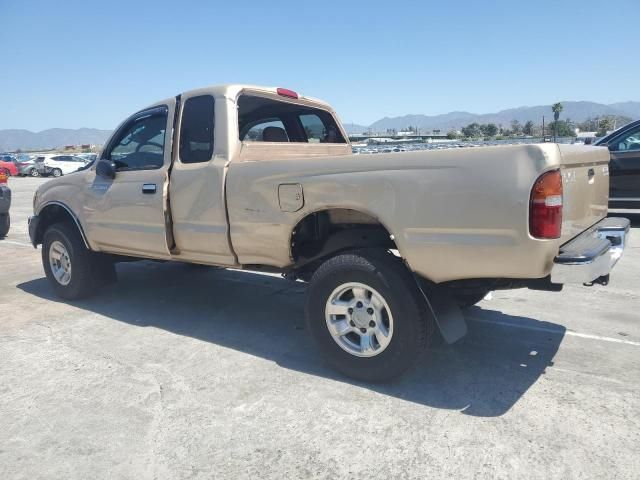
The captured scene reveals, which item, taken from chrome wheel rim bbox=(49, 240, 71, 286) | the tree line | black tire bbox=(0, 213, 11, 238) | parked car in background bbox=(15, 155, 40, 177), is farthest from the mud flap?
parked car in background bbox=(15, 155, 40, 177)

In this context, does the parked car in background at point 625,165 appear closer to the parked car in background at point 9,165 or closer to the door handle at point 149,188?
the door handle at point 149,188

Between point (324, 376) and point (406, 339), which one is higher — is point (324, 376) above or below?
below

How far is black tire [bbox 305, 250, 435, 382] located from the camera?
10.4 ft

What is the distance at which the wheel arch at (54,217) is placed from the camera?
5338 mm

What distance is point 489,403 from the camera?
309 cm

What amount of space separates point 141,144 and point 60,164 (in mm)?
35002

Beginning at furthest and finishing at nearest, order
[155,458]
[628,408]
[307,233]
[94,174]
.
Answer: [94,174]
[307,233]
[628,408]
[155,458]

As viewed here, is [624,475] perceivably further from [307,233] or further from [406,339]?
[307,233]

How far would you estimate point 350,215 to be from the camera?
147 inches

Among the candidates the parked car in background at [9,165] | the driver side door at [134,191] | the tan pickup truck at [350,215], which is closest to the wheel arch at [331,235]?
the tan pickup truck at [350,215]

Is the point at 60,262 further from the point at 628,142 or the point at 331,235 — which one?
the point at 628,142

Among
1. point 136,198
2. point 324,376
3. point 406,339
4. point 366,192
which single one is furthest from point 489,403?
point 136,198

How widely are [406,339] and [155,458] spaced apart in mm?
1569

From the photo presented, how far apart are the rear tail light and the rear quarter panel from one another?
0.04m
